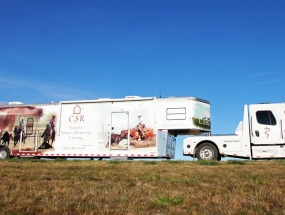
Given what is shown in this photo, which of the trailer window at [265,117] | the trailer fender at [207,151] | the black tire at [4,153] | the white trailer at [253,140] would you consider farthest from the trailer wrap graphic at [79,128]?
the trailer window at [265,117]

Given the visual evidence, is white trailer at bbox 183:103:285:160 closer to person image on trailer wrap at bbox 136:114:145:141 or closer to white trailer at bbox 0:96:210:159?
white trailer at bbox 0:96:210:159

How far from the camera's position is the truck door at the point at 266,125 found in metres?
16.0

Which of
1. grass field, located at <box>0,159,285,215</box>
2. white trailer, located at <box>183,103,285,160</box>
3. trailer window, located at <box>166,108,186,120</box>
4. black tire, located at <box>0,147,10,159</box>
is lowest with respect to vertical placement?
grass field, located at <box>0,159,285,215</box>

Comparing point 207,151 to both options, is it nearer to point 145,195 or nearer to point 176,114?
point 176,114

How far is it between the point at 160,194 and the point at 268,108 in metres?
11.6

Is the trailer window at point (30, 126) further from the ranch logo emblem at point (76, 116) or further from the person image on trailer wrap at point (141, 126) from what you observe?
the person image on trailer wrap at point (141, 126)

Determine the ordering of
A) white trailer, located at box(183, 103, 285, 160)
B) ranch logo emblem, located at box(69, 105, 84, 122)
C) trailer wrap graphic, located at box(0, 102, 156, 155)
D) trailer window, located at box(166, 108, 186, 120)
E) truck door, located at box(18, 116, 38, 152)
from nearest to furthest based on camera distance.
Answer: white trailer, located at box(183, 103, 285, 160)
trailer window, located at box(166, 108, 186, 120)
trailer wrap graphic, located at box(0, 102, 156, 155)
ranch logo emblem, located at box(69, 105, 84, 122)
truck door, located at box(18, 116, 38, 152)

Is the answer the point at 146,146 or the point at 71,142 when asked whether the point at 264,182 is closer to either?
the point at 146,146

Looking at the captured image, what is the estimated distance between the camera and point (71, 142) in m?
19.7

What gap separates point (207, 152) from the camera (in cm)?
1667

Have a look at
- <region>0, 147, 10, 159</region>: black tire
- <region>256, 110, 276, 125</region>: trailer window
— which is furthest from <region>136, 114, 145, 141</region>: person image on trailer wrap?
<region>0, 147, 10, 159</region>: black tire

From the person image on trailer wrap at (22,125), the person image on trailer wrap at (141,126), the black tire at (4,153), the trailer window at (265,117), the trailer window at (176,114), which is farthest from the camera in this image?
the person image on trailer wrap at (22,125)

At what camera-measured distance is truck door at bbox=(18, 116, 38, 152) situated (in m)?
20.3

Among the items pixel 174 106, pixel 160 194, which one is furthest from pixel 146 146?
pixel 160 194
